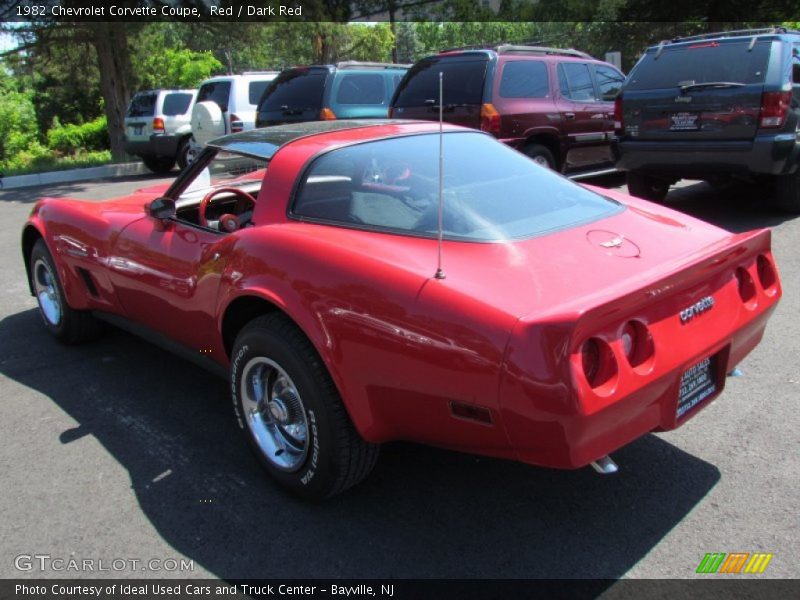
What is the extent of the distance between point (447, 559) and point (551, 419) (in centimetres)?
77

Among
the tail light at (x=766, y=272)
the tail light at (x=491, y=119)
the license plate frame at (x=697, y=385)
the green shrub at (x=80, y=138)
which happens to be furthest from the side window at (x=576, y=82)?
the green shrub at (x=80, y=138)

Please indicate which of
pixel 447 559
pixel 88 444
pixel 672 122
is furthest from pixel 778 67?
pixel 88 444

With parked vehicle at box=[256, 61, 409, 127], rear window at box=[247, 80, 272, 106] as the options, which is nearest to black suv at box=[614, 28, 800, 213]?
parked vehicle at box=[256, 61, 409, 127]

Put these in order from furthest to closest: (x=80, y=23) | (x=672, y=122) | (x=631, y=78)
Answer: (x=80, y=23)
(x=631, y=78)
(x=672, y=122)

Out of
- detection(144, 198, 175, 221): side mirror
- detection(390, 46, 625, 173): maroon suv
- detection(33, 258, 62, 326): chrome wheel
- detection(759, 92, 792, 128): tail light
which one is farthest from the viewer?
detection(390, 46, 625, 173): maroon suv

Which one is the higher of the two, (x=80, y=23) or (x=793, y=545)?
(x=80, y=23)

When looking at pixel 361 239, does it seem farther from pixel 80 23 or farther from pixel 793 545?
pixel 80 23

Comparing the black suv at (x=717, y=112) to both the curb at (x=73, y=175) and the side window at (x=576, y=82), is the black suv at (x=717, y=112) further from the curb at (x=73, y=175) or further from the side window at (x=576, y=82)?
the curb at (x=73, y=175)

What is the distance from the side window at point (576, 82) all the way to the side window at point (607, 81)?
0.22m

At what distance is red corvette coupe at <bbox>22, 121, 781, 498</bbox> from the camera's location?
217 cm

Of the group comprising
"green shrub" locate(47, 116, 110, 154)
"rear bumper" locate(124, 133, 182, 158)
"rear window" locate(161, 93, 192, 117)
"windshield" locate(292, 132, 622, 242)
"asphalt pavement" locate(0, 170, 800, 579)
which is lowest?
"green shrub" locate(47, 116, 110, 154)

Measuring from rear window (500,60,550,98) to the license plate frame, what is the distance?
6.07 meters

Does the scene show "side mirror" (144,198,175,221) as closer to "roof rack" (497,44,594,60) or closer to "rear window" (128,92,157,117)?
"roof rack" (497,44,594,60)

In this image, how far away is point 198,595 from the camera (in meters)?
2.42
